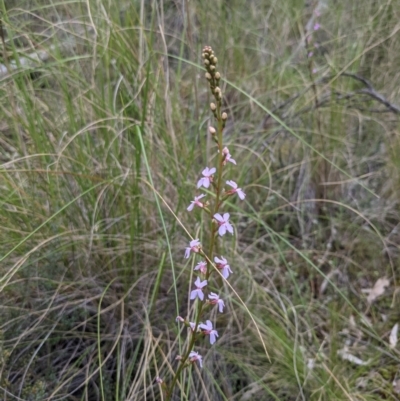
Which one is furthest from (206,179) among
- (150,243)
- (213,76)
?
(150,243)

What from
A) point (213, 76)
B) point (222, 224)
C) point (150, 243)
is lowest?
point (150, 243)

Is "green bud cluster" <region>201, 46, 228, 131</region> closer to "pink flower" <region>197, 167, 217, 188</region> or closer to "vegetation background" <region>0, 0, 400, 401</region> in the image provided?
"pink flower" <region>197, 167, 217, 188</region>

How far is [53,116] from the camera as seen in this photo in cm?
249

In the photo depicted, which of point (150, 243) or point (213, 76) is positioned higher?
point (213, 76)

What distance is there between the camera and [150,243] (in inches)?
91.0

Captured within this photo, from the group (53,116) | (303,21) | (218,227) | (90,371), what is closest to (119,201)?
(53,116)

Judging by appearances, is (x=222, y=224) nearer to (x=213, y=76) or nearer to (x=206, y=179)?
(x=206, y=179)

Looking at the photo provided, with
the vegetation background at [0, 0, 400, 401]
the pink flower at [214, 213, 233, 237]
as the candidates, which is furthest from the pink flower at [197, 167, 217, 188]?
the vegetation background at [0, 0, 400, 401]

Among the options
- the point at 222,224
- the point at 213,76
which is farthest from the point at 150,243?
the point at 213,76

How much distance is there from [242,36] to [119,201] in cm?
203

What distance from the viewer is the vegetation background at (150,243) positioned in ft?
6.75

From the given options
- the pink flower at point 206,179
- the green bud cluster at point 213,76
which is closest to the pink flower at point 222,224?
the pink flower at point 206,179

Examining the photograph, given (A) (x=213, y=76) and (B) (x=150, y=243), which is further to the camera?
(B) (x=150, y=243)

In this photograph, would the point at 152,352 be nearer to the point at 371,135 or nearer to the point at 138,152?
the point at 138,152
